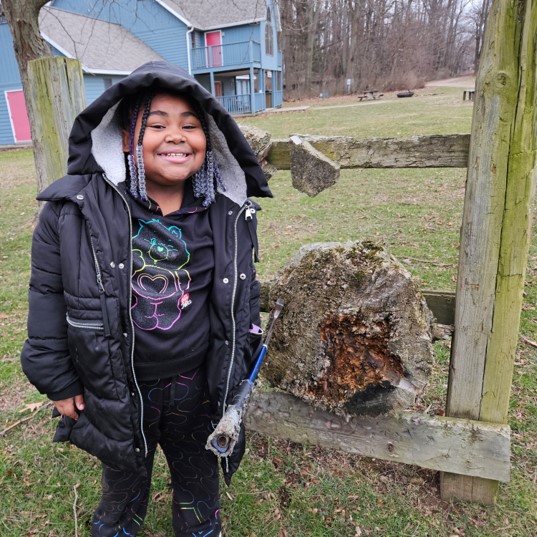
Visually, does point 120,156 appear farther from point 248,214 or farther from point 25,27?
point 25,27

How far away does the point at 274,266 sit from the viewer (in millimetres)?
5469

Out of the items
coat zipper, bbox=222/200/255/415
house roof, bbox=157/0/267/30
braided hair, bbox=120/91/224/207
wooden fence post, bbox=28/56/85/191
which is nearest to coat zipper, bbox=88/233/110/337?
braided hair, bbox=120/91/224/207

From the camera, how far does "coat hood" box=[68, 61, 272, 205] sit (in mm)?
1617

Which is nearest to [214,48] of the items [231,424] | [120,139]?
[120,139]

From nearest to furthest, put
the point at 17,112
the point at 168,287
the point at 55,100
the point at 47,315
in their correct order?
the point at 47,315
the point at 168,287
the point at 55,100
the point at 17,112

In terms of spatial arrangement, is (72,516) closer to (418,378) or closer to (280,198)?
(418,378)

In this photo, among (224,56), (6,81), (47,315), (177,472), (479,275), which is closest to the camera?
(47,315)

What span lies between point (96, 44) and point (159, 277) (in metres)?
24.6

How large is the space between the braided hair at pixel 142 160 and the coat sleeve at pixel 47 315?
29cm

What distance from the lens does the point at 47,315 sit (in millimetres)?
1642

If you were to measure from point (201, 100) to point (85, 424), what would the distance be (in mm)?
1270

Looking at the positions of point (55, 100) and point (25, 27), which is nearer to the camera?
point (55, 100)

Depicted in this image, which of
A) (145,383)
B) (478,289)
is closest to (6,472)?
(145,383)

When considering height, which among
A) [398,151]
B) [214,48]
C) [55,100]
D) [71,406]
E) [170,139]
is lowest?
[71,406]
